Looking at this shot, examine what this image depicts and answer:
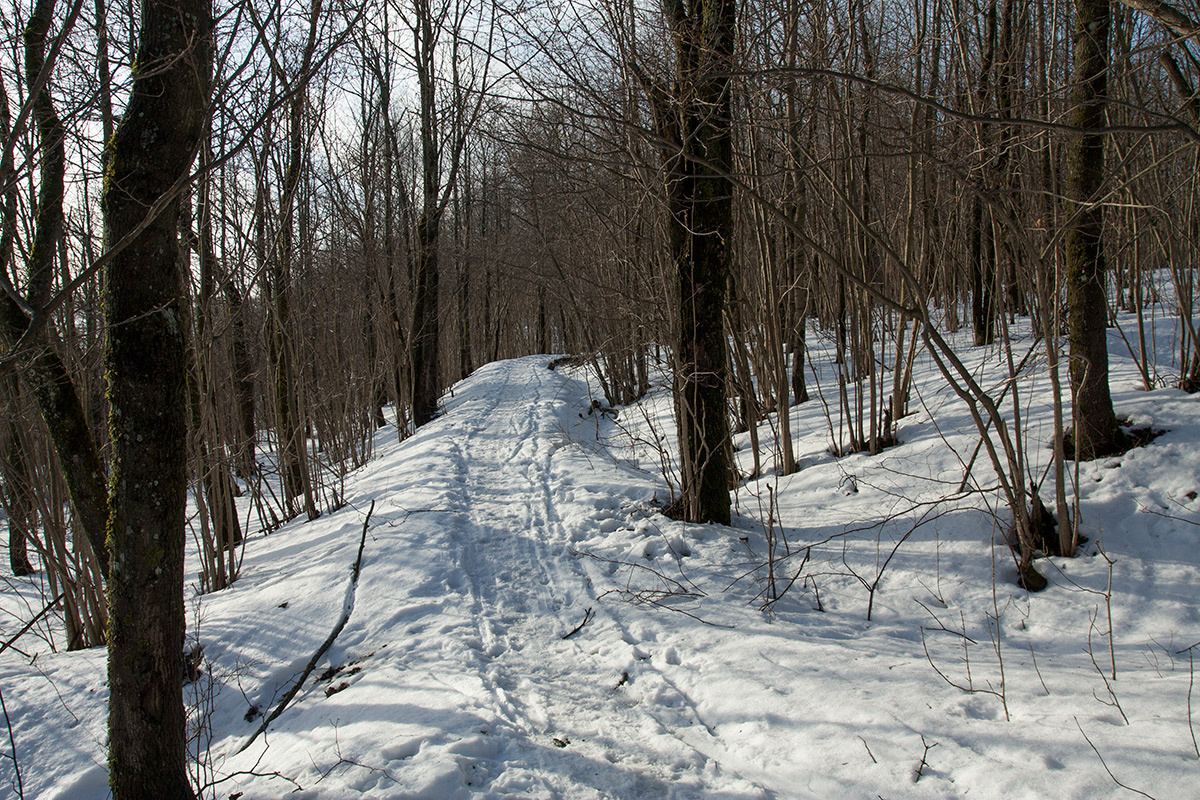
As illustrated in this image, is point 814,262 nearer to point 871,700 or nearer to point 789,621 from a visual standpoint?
point 789,621

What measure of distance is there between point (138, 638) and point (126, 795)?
26.9 inches

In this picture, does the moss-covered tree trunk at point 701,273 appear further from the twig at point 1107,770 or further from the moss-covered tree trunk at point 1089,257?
the twig at point 1107,770

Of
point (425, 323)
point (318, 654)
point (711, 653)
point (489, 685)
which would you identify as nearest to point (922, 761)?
point (711, 653)

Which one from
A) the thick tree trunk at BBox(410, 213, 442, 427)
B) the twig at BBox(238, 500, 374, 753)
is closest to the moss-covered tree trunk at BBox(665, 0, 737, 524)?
the twig at BBox(238, 500, 374, 753)

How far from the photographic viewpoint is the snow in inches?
110

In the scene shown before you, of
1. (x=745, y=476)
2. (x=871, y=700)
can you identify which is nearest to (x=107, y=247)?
(x=871, y=700)

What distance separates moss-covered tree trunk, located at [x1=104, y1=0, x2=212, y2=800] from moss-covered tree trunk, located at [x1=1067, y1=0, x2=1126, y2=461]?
18.7ft

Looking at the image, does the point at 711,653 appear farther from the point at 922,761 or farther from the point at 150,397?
the point at 150,397

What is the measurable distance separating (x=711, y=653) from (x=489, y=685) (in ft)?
4.36

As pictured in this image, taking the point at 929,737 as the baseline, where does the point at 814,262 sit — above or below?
above

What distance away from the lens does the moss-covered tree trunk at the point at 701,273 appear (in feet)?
17.1

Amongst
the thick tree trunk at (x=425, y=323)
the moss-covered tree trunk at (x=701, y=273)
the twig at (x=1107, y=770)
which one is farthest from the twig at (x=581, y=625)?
the thick tree trunk at (x=425, y=323)

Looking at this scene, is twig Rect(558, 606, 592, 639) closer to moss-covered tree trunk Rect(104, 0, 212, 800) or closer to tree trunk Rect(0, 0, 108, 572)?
moss-covered tree trunk Rect(104, 0, 212, 800)

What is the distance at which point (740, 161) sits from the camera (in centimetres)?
711
